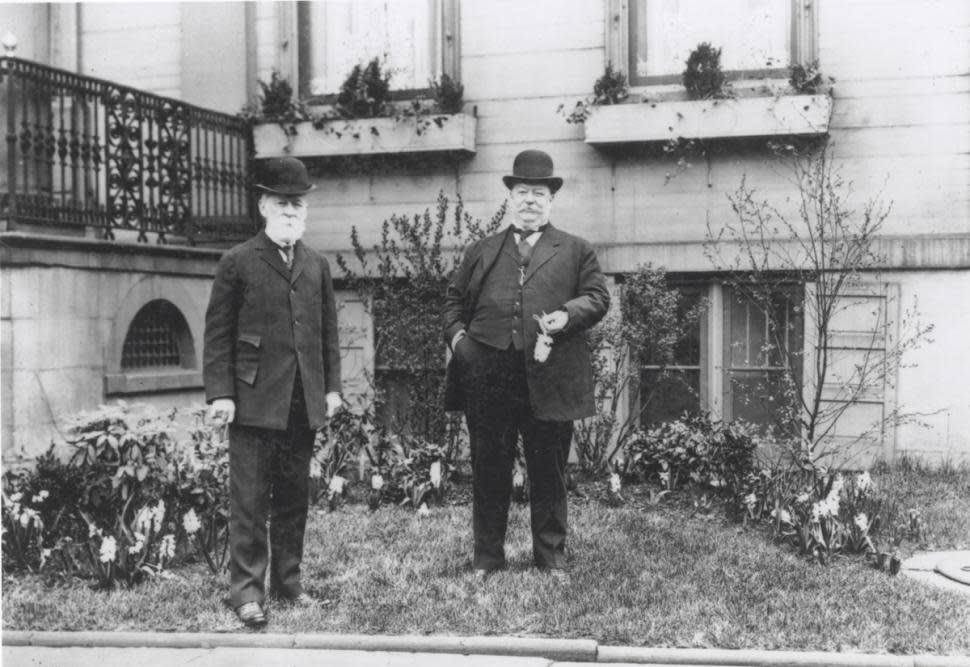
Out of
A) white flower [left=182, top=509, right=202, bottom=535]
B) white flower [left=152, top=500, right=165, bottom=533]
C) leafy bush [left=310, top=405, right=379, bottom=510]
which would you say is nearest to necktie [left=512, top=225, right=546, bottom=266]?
white flower [left=182, top=509, right=202, bottom=535]

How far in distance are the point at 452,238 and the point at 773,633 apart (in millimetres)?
5236

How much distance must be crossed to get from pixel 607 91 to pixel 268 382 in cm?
480

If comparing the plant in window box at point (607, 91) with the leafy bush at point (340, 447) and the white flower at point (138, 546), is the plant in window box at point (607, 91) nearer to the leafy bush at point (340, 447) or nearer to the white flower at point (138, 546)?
the leafy bush at point (340, 447)

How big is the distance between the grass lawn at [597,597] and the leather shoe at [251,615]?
5cm

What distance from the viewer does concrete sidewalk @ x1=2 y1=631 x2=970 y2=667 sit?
4492 mm

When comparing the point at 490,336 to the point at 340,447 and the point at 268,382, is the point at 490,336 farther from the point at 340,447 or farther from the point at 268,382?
the point at 340,447

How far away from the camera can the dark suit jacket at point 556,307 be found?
5559 millimetres

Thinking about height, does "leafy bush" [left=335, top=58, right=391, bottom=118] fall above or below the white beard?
above

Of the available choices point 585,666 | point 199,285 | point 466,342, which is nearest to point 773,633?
point 585,666

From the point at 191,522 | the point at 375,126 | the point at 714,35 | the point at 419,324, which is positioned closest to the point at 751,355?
the point at 714,35

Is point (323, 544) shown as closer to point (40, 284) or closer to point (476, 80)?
point (40, 284)

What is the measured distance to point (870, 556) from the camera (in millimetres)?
5930

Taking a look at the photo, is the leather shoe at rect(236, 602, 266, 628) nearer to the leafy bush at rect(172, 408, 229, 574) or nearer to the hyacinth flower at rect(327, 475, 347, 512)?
the leafy bush at rect(172, 408, 229, 574)

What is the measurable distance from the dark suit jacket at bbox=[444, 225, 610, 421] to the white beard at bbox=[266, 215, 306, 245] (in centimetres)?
99
